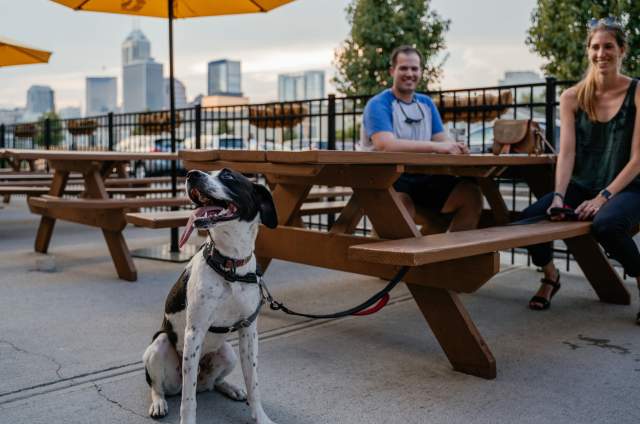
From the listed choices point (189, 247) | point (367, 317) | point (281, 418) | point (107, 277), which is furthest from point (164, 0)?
point (281, 418)

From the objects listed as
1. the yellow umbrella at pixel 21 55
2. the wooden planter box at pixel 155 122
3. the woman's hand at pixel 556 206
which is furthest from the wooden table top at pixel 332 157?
the wooden planter box at pixel 155 122

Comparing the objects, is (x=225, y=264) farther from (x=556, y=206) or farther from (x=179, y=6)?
(x=179, y=6)

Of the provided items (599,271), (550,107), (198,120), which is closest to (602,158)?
(599,271)

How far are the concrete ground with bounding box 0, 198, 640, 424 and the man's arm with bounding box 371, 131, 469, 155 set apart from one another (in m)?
1.10

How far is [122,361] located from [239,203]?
4.74ft

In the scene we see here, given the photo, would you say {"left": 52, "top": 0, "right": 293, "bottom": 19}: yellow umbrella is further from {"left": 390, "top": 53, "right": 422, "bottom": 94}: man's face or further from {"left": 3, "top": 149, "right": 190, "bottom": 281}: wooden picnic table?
{"left": 390, "top": 53, "right": 422, "bottom": 94}: man's face

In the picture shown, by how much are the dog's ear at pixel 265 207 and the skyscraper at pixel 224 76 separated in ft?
605

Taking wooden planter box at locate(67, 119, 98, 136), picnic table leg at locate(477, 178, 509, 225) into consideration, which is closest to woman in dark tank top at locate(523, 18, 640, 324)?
picnic table leg at locate(477, 178, 509, 225)

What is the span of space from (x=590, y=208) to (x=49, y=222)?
5.01 meters

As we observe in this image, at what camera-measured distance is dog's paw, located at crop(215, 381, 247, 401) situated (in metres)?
2.97

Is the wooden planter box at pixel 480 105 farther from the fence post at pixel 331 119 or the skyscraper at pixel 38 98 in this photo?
the skyscraper at pixel 38 98

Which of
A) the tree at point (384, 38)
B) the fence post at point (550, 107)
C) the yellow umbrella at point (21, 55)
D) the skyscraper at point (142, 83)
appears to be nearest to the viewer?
the fence post at point (550, 107)

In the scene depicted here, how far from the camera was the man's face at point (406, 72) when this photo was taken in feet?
15.8

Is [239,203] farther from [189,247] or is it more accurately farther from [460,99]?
[460,99]
